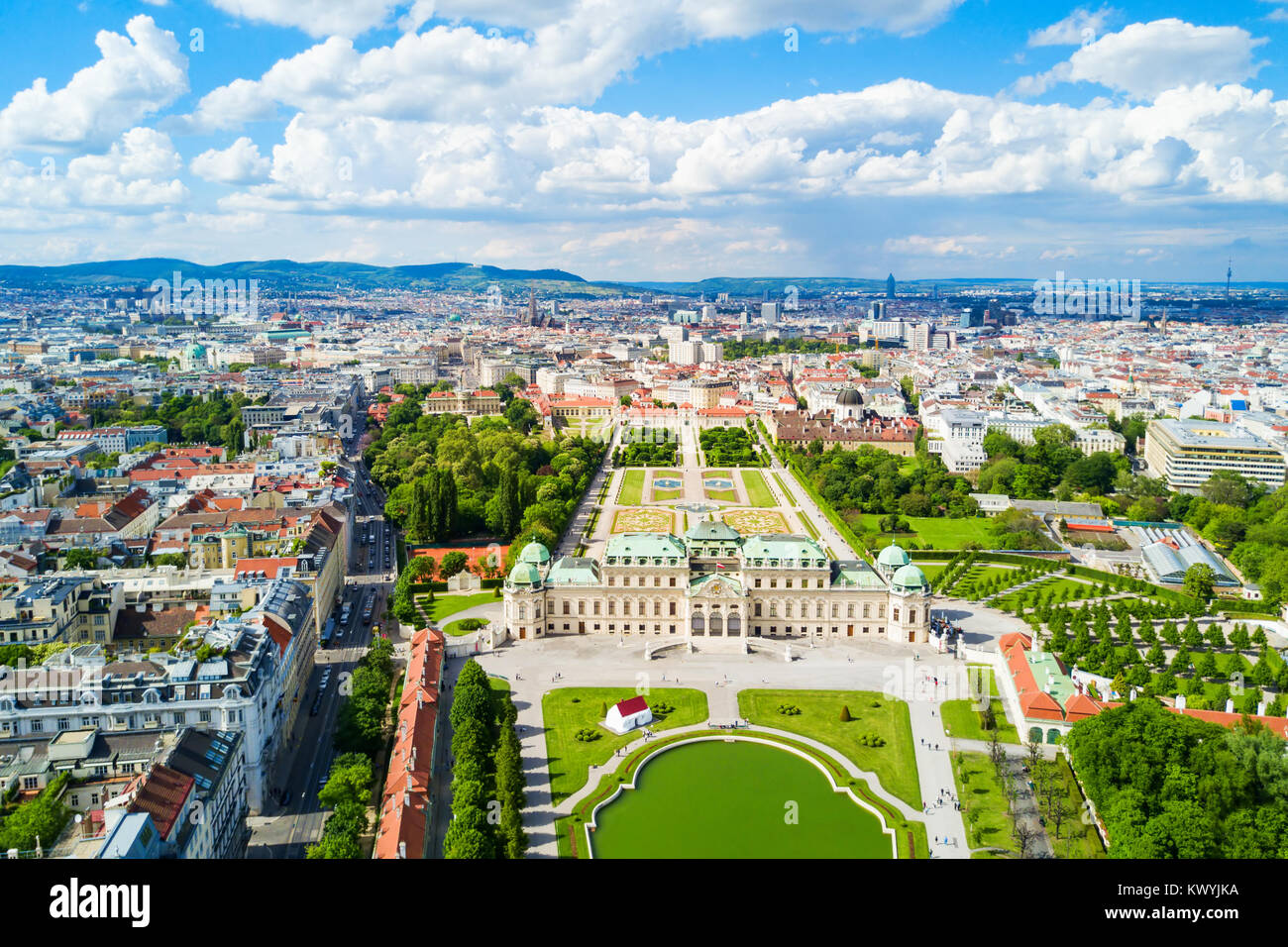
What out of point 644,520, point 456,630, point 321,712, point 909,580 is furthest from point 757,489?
point 321,712

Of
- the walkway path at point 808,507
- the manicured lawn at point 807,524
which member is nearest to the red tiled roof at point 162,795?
the walkway path at point 808,507

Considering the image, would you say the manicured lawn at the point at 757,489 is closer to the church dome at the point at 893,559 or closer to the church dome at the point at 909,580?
the church dome at the point at 893,559

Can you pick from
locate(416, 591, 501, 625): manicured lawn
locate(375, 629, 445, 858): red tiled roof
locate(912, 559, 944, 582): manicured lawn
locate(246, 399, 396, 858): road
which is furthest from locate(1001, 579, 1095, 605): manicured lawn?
locate(246, 399, 396, 858): road
